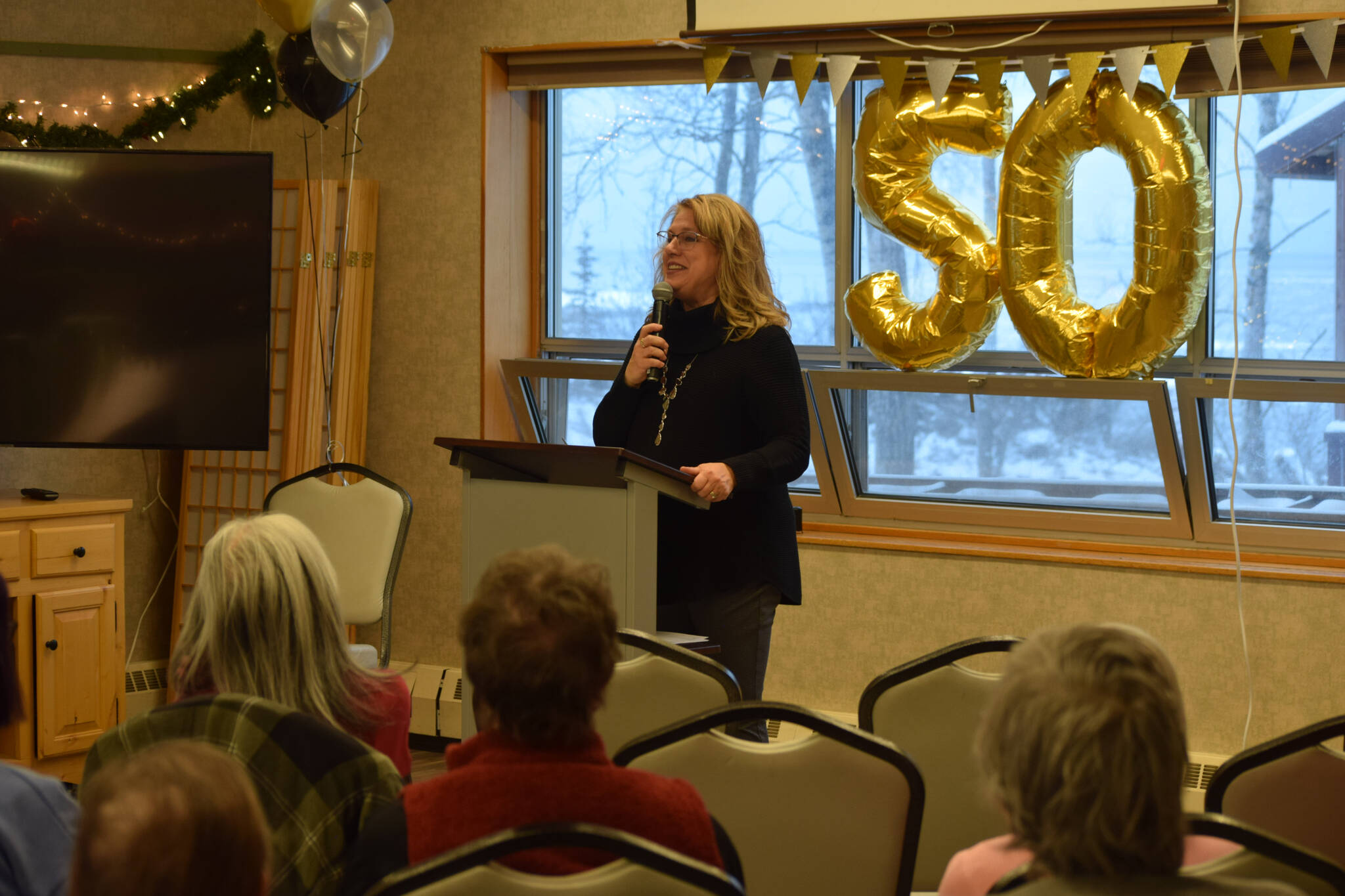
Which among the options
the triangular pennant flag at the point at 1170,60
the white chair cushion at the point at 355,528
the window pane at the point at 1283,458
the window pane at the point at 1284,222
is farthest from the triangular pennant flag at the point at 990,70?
the white chair cushion at the point at 355,528

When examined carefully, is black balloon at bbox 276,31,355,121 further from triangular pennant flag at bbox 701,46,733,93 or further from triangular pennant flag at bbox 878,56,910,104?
triangular pennant flag at bbox 878,56,910,104

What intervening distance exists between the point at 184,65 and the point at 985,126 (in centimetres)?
289

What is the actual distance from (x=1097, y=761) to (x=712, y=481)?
1389 mm

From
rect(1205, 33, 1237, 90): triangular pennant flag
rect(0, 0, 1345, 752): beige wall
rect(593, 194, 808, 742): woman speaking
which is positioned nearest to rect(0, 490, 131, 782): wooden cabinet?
rect(0, 0, 1345, 752): beige wall

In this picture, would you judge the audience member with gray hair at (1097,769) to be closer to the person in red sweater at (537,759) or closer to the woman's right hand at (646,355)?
the person in red sweater at (537,759)

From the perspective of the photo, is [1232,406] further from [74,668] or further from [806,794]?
[74,668]

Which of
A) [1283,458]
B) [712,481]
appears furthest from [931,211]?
[712,481]

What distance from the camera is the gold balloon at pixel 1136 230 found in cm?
339

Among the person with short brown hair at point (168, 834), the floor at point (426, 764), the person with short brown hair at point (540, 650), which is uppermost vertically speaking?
the person with short brown hair at point (540, 650)

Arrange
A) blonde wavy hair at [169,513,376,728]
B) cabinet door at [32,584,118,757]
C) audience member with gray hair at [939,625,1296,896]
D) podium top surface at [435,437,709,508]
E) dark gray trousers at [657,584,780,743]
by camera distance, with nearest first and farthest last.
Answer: audience member with gray hair at [939,625,1296,896] → blonde wavy hair at [169,513,376,728] → podium top surface at [435,437,709,508] → dark gray trousers at [657,584,780,743] → cabinet door at [32,584,118,757]

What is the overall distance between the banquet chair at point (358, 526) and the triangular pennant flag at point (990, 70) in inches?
83.3

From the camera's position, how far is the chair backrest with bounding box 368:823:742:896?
1033mm

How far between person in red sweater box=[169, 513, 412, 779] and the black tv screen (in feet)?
7.63

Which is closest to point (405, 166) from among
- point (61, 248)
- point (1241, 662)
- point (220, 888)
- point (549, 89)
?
point (549, 89)
